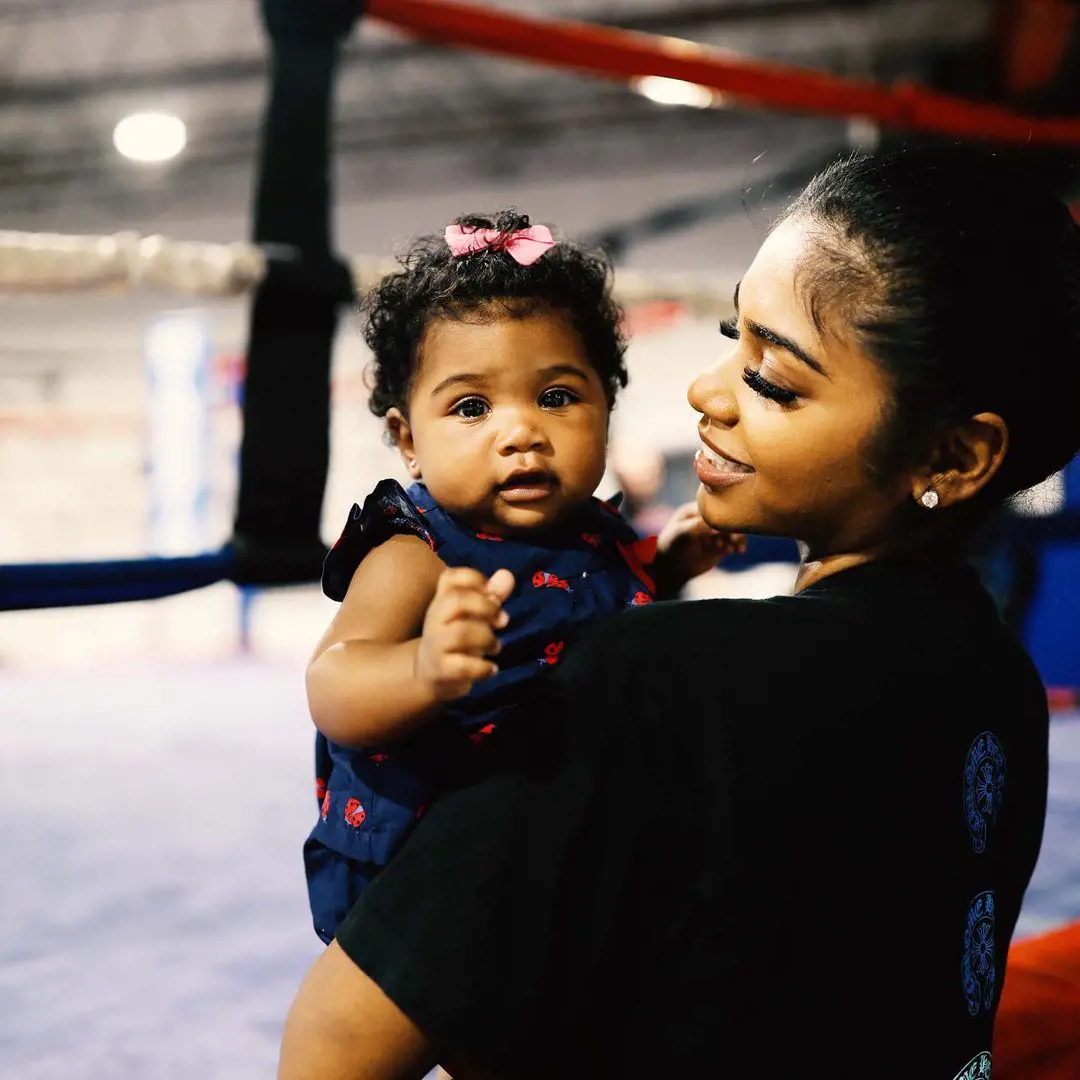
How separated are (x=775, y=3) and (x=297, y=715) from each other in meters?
4.62

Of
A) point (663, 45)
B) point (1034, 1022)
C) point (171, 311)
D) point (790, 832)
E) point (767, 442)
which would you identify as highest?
point (663, 45)

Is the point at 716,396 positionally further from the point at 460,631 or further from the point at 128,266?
the point at 128,266

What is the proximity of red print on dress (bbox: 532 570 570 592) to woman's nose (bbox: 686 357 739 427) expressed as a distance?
18cm

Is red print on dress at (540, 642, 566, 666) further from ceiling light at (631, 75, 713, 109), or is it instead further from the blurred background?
ceiling light at (631, 75, 713, 109)

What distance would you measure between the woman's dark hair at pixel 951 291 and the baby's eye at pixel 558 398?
0.23 metres

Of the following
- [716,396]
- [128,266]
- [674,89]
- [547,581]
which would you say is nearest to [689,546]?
[547,581]

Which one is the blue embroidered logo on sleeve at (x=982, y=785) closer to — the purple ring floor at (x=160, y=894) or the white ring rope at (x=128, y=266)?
the purple ring floor at (x=160, y=894)

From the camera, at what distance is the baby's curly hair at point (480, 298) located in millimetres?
757

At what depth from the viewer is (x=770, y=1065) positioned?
1.64ft

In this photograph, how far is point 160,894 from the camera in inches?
50.6

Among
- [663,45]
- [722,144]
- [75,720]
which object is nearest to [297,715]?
[75,720]

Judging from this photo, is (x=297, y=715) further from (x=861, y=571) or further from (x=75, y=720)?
(x=861, y=571)

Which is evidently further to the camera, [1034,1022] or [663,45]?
Result: [663,45]

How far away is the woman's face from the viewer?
556 millimetres
